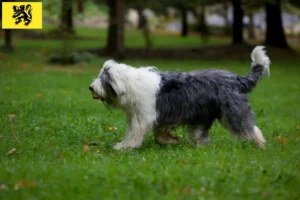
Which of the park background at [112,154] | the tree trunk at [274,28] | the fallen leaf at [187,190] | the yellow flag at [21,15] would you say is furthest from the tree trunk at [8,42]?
Result: the fallen leaf at [187,190]

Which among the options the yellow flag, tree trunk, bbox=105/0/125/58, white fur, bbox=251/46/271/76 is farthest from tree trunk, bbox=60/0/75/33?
white fur, bbox=251/46/271/76

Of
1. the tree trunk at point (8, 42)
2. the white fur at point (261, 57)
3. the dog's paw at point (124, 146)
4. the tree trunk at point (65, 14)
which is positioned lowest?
the tree trunk at point (8, 42)

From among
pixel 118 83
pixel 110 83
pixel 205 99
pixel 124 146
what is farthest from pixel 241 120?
pixel 110 83

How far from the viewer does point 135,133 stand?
848 centimetres

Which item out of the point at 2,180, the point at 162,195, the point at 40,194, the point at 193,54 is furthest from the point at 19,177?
the point at 193,54

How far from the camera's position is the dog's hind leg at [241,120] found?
8375mm

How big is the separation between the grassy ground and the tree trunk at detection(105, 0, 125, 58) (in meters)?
14.3

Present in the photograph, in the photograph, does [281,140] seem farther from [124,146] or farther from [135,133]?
[124,146]

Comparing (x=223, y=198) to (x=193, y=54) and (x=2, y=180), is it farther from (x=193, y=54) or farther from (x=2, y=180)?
(x=193, y=54)

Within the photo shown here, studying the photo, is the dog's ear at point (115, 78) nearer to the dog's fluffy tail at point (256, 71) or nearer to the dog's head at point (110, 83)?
the dog's head at point (110, 83)

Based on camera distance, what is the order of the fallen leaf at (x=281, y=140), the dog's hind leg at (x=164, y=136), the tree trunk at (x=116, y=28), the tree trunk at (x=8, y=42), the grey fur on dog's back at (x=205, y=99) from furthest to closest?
the tree trunk at (x=8, y=42) → the tree trunk at (x=116, y=28) → the fallen leaf at (x=281, y=140) → the dog's hind leg at (x=164, y=136) → the grey fur on dog's back at (x=205, y=99)

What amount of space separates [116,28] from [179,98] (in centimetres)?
2178

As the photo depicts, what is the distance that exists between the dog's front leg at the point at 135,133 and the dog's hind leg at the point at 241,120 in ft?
4.23

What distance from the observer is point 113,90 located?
8.37 m
